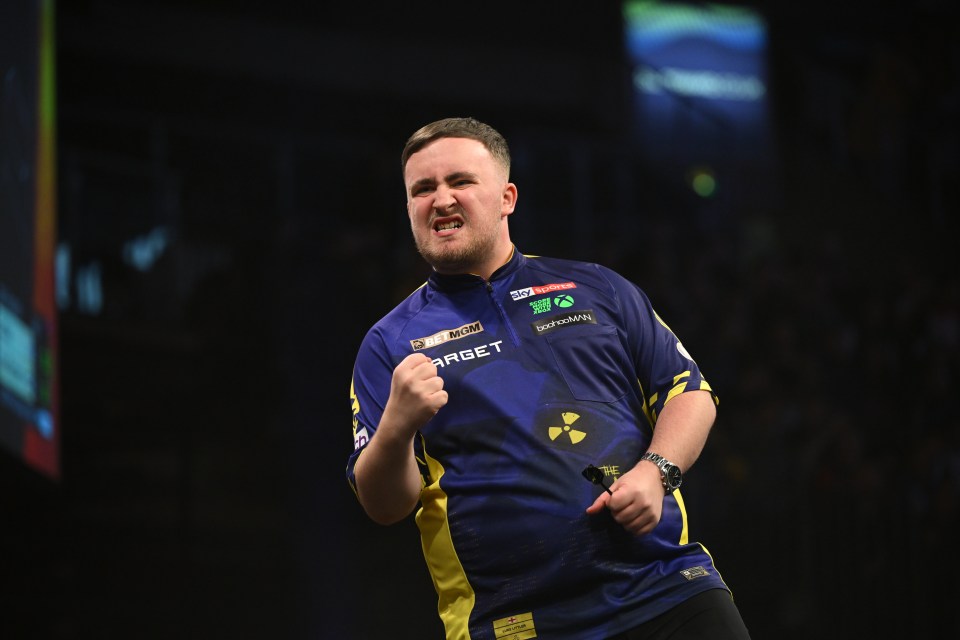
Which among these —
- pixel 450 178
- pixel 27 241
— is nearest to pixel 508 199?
pixel 450 178

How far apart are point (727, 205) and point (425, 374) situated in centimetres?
991

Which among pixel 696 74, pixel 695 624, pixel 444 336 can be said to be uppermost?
pixel 696 74

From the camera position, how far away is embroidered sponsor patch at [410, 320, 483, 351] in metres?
2.40

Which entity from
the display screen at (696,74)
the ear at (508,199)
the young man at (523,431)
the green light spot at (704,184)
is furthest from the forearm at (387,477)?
the green light spot at (704,184)

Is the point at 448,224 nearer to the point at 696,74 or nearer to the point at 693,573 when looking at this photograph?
the point at 693,573

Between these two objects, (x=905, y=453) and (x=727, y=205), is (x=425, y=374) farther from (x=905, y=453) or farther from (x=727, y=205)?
(x=727, y=205)

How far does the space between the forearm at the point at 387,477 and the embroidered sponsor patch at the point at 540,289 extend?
475 mm

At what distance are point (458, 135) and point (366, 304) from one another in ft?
13.9

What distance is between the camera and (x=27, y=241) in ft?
13.9

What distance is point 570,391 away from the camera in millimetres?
2305

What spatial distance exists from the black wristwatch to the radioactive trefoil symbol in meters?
0.14

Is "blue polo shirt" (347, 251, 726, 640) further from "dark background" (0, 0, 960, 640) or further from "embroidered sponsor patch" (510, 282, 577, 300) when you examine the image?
"dark background" (0, 0, 960, 640)

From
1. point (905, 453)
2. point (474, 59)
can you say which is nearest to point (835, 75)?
point (474, 59)

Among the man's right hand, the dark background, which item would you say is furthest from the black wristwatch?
the dark background
